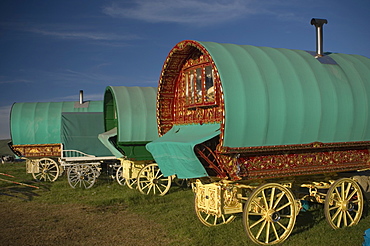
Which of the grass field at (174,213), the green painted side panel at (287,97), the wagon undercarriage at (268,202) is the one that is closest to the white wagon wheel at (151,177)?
the grass field at (174,213)

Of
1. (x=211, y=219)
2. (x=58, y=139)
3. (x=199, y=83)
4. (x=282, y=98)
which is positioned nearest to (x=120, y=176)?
(x=58, y=139)

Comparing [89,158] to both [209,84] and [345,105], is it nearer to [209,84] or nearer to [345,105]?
[209,84]

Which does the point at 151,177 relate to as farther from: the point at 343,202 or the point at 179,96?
the point at 343,202

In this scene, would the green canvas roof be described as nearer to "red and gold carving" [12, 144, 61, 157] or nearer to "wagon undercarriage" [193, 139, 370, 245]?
"wagon undercarriage" [193, 139, 370, 245]

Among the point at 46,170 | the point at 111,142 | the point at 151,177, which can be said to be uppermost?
the point at 111,142

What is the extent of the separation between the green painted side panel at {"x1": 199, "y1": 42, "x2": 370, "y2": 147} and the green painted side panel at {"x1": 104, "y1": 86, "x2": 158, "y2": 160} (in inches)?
253

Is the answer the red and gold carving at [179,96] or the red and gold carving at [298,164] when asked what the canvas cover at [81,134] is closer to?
the red and gold carving at [179,96]

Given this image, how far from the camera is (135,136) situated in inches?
564

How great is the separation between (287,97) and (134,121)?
732 cm

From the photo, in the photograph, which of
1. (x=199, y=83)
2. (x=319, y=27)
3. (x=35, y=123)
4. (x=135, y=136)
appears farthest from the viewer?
(x=35, y=123)

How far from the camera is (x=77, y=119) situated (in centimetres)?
1709

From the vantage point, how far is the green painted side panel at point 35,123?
20.0m

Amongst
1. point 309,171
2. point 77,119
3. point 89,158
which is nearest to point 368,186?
point 309,171

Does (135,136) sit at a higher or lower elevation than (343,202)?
higher
